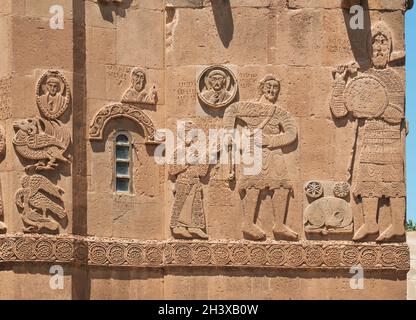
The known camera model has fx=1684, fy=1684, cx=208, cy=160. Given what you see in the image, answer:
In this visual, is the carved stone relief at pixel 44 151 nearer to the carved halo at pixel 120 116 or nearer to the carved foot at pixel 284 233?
the carved halo at pixel 120 116

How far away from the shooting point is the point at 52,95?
22422mm

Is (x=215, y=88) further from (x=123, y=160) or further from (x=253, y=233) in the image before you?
(x=253, y=233)

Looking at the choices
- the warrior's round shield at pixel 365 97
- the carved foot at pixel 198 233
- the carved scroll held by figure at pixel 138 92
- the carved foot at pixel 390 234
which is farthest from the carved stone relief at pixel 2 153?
the carved foot at pixel 390 234

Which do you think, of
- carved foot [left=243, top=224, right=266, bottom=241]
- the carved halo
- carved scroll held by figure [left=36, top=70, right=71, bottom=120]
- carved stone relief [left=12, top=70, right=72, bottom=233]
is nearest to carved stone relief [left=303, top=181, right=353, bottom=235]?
carved foot [left=243, top=224, right=266, bottom=241]

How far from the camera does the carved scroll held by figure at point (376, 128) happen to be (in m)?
23.1

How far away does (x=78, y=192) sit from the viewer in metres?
22.5

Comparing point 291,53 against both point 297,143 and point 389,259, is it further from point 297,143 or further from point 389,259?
point 389,259

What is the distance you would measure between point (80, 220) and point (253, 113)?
2.80 m

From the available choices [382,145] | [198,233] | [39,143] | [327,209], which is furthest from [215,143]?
[39,143]

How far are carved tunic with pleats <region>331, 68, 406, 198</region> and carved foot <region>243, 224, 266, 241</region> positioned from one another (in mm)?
1427

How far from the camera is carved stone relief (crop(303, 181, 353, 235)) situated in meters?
23.0

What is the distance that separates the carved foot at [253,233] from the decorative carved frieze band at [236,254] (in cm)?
8

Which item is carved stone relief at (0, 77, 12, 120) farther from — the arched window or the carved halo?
the arched window

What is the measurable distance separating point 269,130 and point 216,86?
94 cm
